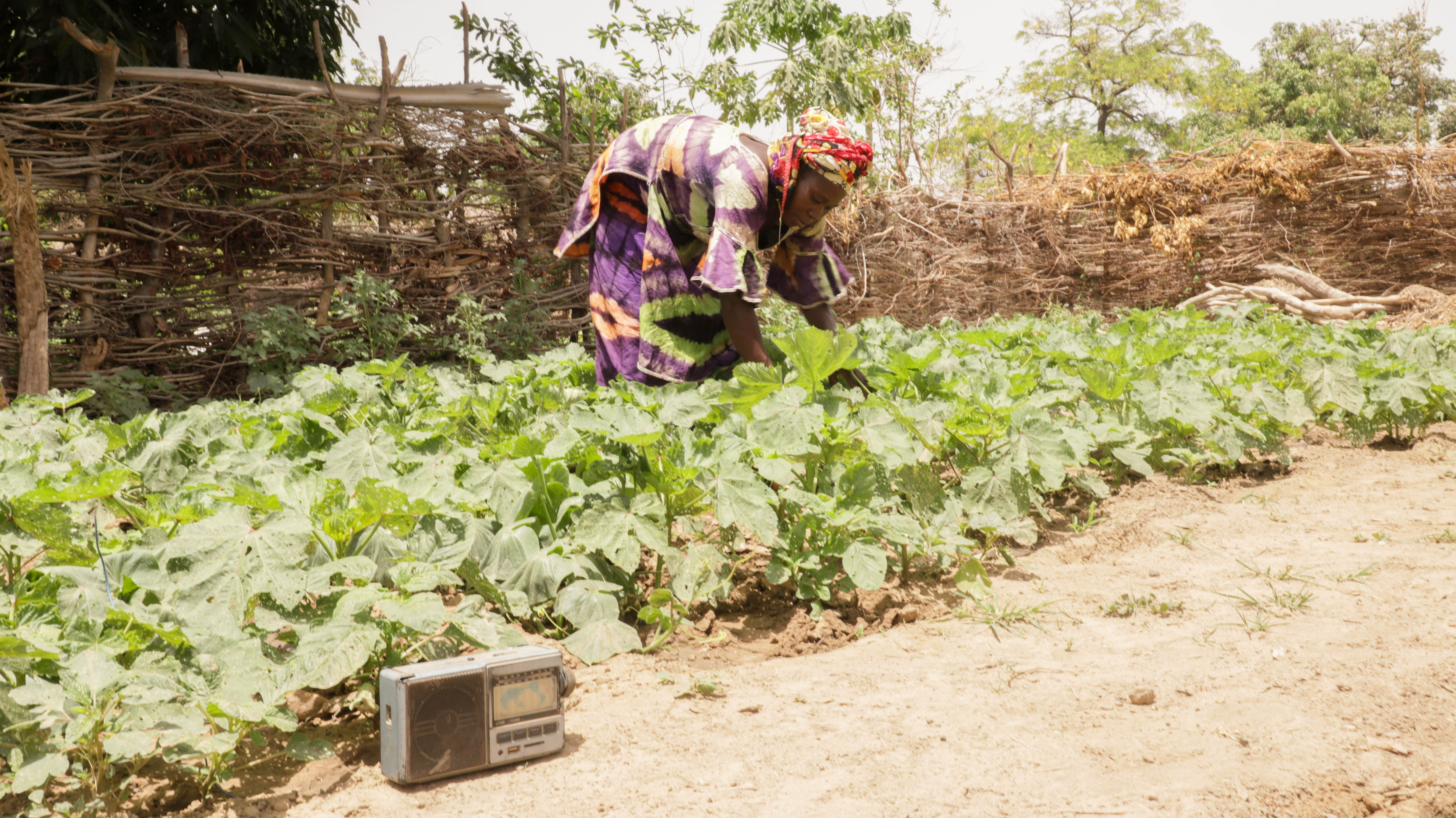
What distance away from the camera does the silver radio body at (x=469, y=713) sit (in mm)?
1551

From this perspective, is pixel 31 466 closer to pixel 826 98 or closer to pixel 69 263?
pixel 69 263

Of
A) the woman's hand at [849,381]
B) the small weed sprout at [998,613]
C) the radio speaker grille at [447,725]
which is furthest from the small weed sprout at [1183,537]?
the radio speaker grille at [447,725]

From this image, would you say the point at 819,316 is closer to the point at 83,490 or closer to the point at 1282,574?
the point at 1282,574

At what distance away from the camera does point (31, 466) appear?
232 centimetres

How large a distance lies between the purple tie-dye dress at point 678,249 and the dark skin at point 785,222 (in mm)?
58

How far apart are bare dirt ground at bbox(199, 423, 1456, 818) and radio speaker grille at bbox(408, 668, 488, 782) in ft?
0.13

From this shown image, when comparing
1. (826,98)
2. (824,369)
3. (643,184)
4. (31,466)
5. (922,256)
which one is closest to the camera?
(31,466)

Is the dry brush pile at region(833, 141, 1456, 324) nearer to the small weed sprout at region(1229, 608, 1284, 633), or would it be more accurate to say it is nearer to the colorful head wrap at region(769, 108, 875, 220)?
the colorful head wrap at region(769, 108, 875, 220)

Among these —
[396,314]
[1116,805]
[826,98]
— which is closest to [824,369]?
[1116,805]

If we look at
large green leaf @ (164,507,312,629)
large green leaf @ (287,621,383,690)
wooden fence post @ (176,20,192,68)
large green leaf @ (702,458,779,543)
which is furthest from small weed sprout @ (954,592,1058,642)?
wooden fence post @ (176,20,192,68)

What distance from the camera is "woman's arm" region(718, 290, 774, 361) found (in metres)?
3.05

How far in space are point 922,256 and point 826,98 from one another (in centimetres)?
484

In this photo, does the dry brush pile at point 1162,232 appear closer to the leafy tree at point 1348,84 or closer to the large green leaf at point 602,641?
the large green leaf at point 602,641

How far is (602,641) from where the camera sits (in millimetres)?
2023
